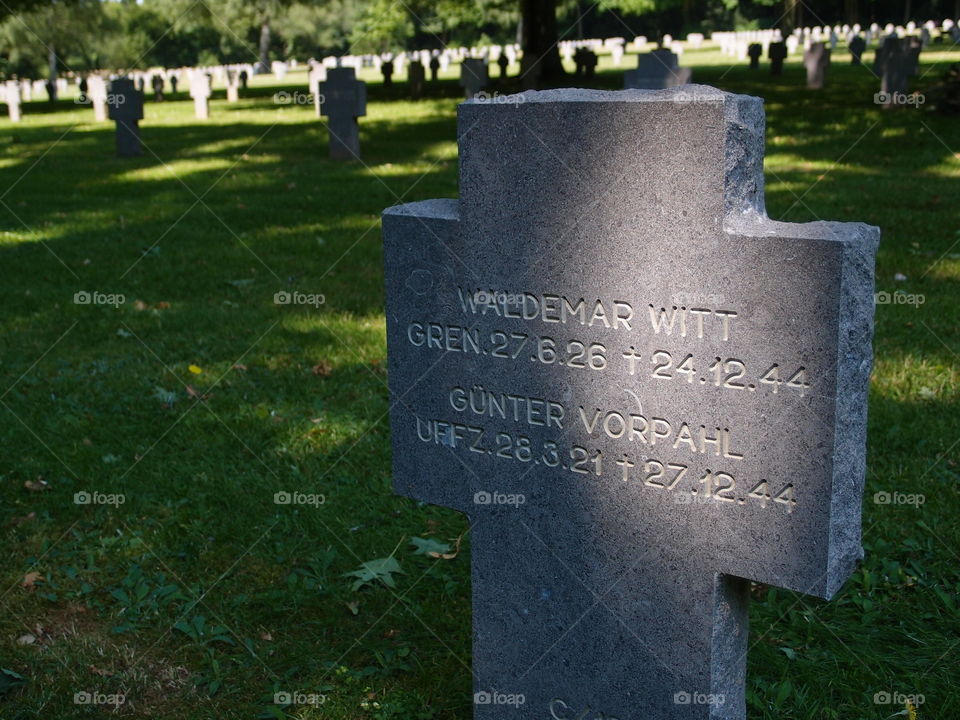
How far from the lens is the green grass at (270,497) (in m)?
3.45

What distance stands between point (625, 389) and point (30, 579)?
8.81 feet

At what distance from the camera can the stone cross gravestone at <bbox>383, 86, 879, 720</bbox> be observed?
2297 mm

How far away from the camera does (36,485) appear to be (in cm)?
473

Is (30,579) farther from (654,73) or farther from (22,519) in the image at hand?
(654,73)

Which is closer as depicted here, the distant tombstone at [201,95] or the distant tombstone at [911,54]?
the distant tombstone at [911,54]

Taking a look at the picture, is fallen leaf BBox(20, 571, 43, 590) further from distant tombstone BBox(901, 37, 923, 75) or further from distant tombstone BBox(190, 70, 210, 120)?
distant tombstone BBox(190, 70, 210, 120)

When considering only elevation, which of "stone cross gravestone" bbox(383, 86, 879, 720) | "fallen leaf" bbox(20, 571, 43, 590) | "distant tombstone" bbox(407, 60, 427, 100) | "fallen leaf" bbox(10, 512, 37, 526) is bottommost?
"fallen leaf" bbox(20, 571, 43, 590)

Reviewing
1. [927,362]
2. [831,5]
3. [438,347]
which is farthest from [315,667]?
[831,5]

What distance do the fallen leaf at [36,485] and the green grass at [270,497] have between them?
0.06ft

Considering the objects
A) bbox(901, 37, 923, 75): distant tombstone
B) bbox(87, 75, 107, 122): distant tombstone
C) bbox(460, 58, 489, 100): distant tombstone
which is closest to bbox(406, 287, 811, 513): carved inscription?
bbox(460, 58, 489, 100): distant tombstone

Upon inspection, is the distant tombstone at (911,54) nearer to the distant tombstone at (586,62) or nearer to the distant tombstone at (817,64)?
the distant tombstone at (817,64)

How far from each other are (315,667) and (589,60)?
84.6 ft

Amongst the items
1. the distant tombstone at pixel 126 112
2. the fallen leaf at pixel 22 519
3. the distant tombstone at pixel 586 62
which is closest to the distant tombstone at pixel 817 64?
the distant tombstone at pixel 586 62

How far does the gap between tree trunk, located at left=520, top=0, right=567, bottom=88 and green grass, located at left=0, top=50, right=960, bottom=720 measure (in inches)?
542
